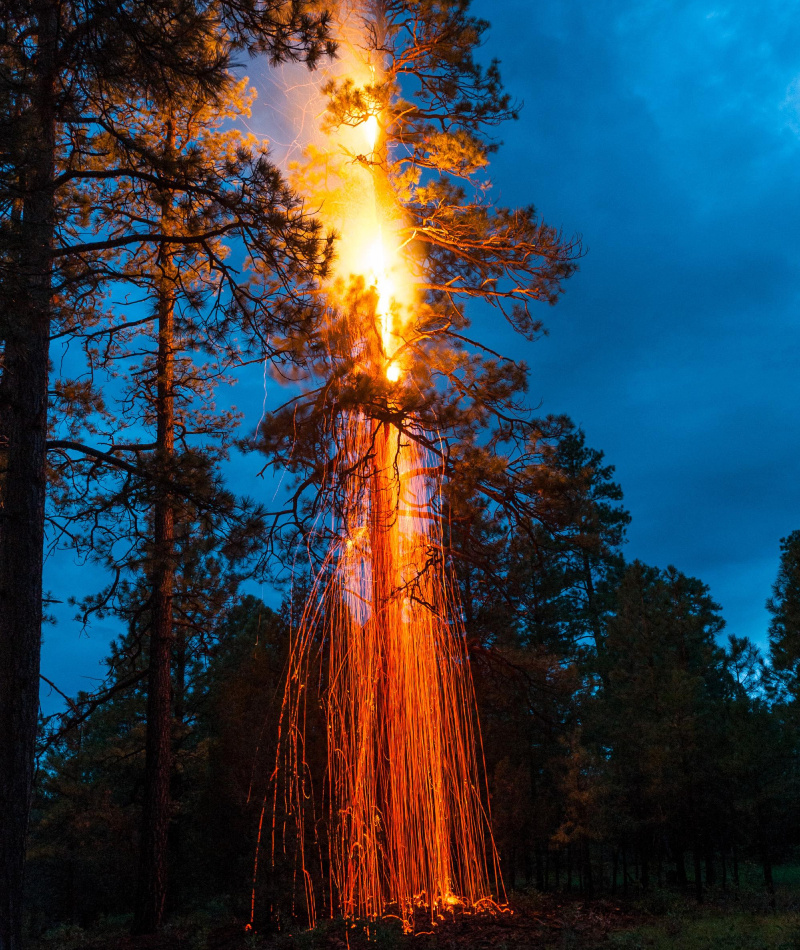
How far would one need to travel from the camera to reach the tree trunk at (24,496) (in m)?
4.03

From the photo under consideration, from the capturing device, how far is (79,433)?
804 centimetres

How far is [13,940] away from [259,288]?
491cm

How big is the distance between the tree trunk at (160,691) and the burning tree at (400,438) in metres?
2.07

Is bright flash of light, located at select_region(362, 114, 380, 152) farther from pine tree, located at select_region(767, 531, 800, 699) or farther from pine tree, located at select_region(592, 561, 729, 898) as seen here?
pine tree, located at select_region(767, 531, 800, 699)

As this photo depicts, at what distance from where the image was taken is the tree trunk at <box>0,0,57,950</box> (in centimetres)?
403

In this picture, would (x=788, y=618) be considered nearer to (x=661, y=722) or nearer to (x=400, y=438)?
(x=661, y=722)

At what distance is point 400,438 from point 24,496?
2.63m

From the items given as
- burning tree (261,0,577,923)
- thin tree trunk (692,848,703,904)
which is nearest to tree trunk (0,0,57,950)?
burning tree (261,0,577,923)

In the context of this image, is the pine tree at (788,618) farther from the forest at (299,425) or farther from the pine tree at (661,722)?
the forest at (299,425)

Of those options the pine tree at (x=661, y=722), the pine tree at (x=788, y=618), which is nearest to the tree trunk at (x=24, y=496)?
the pine tree at (x=661, y=722)

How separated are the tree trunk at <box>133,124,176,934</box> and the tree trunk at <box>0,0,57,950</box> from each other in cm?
196

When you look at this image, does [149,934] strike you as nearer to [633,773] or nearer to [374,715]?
[374,715]

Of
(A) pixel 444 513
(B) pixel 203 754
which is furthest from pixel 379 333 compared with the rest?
(B) pixel 203 754

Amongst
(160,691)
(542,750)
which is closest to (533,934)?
(160,691)
